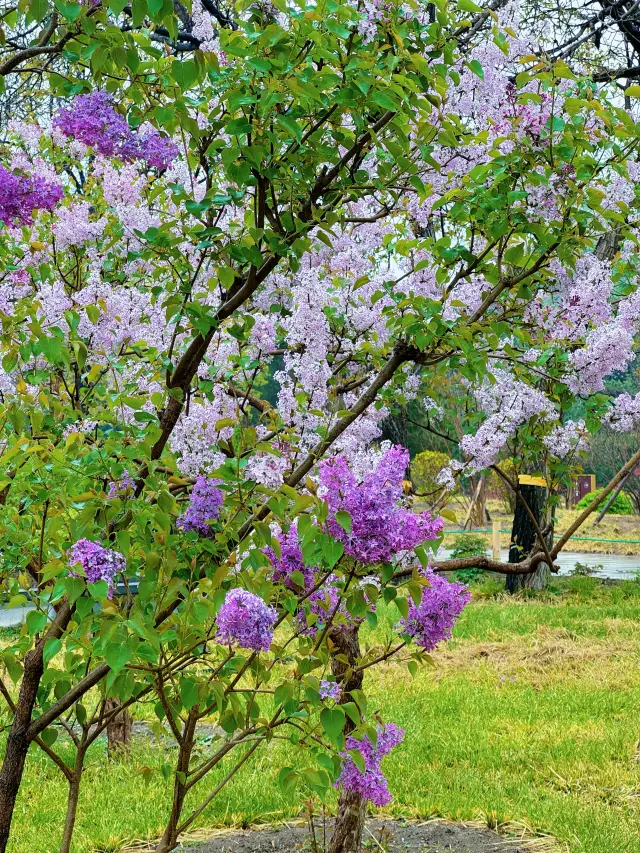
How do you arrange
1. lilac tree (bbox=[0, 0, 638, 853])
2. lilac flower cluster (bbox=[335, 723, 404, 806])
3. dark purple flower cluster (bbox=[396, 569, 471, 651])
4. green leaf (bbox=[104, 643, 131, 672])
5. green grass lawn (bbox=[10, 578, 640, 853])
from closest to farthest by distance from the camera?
green leaf (bbox=[104, 643, 131, 672])
lilac tree (bbox=[0, 0, 638, 853])
dark purple flower cluster (bbox=[396, 569, 471, 651])
lilac flower cluster (bbox=[335, 723, 404, 806])
green grass lawn (bbox=[10, 578, 640, 853])

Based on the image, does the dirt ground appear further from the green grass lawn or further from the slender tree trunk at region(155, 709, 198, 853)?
the slender tree trunk at region(155, 709, 198, 853)

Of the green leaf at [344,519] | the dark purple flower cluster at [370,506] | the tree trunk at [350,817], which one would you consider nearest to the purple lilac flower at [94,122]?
the dark purple flower cluster at [370,506]

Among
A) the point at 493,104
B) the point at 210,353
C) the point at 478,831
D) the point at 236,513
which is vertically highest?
the point at 493,104

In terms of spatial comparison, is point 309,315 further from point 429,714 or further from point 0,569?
point 429,714

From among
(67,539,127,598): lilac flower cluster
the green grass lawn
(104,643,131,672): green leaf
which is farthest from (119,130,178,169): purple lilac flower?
the green grass lawn

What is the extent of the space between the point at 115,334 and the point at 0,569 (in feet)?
3.53

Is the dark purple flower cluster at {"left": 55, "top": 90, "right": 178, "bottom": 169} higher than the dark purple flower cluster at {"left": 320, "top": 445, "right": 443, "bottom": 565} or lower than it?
higher

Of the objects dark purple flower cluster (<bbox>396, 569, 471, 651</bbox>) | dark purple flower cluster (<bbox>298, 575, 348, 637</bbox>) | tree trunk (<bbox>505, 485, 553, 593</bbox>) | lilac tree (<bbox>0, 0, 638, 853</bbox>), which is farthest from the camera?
tree trunk (<bbox>505, 485, 553, 593</bbox>)

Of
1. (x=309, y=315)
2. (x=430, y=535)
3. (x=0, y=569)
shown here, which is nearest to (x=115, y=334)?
(x=309, y=315)

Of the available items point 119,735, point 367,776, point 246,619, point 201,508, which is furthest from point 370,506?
point 119,735

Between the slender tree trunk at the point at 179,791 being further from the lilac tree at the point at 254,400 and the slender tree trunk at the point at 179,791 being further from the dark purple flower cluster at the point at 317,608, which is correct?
the dark purple flower cluster at the point at 317,608

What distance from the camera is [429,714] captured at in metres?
5.55

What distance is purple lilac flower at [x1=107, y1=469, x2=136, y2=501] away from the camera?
1902 mm

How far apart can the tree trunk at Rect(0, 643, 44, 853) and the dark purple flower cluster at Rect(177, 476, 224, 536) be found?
62 centimetres
